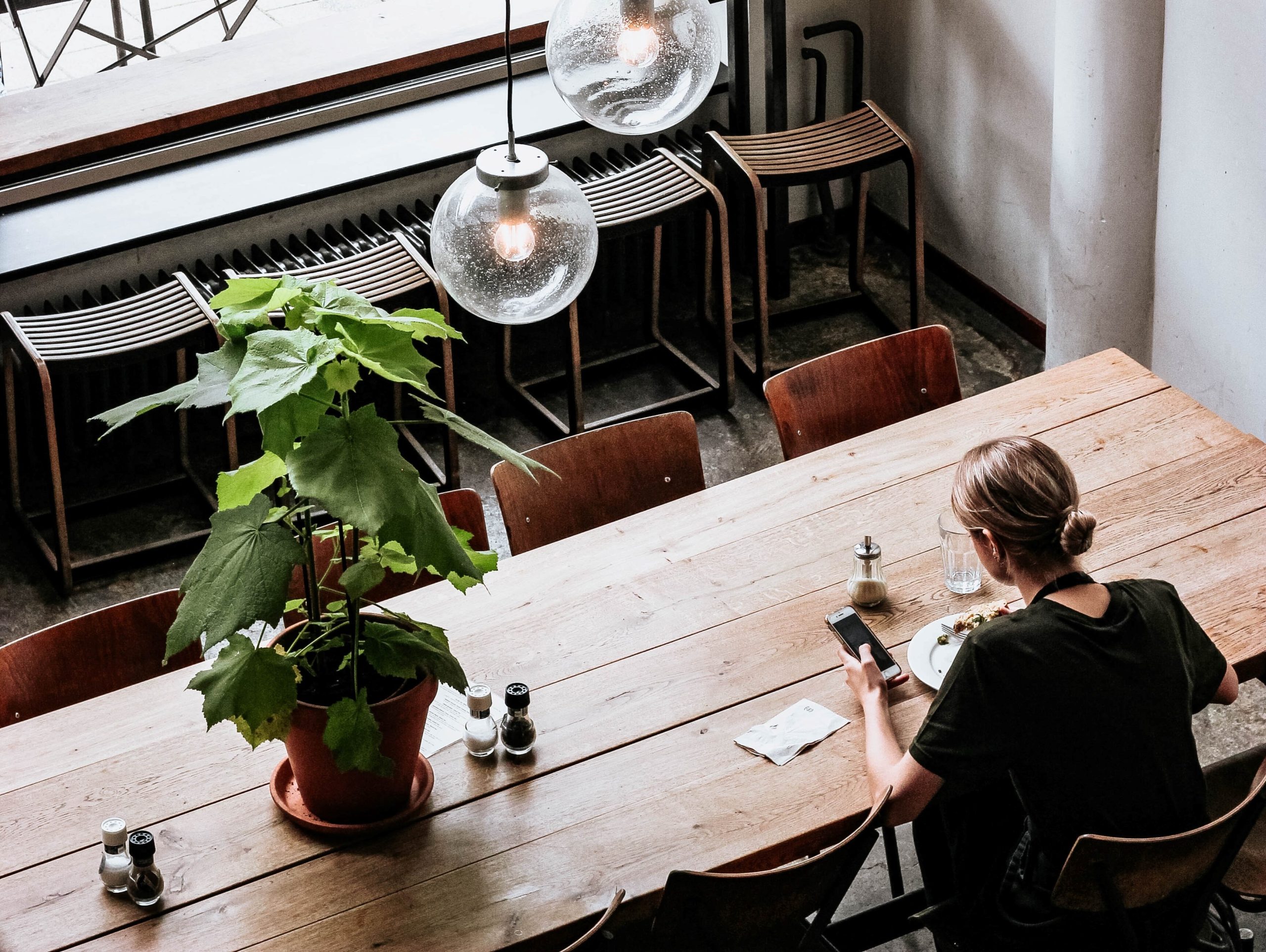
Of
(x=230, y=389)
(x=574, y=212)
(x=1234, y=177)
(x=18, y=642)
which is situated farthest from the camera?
(x=1234, y=177)

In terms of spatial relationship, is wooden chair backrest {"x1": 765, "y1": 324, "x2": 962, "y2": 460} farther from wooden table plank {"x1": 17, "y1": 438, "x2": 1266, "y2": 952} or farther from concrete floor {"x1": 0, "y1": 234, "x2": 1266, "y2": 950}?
concrete floor {"x1": 0, "y1": 234, "x2": 1266, "y2": 950}

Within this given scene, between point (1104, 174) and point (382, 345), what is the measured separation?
2947 millimetres

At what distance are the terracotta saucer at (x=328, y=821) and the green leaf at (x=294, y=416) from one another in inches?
26.7

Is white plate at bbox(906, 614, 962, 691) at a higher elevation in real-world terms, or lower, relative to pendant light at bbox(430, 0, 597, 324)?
lower

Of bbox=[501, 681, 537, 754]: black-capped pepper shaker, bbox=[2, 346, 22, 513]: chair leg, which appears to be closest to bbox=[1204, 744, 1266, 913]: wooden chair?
bbox=[501, 681, 537, 754]: black-capped pepper shaker

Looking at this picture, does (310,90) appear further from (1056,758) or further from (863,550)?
(1056,758)

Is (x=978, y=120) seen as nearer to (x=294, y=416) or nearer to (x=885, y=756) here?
(x=885, y=756)

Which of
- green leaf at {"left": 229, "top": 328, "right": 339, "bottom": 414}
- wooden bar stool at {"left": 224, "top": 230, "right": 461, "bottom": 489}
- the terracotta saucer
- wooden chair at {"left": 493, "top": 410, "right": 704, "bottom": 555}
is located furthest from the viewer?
wooden bar stool at {"left": 224, "top": 230, "right": 461, "bottom": 489}

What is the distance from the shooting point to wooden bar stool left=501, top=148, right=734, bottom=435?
460cm

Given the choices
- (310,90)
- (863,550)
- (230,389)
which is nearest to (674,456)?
(863,550)

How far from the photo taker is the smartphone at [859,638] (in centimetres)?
265

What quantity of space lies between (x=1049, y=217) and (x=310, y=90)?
2357 mm

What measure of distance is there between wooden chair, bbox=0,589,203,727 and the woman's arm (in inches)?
48.6

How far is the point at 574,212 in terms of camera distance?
223 cm
